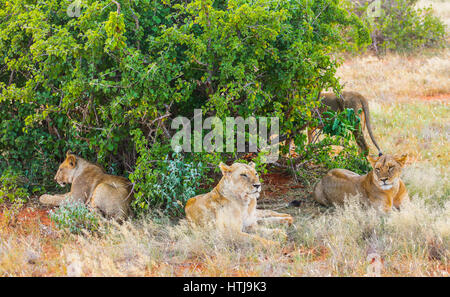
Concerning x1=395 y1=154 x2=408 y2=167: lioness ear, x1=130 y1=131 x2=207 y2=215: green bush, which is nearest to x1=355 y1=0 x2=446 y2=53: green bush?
x1=395 y1=154 x2=408 y2=167: lioness ear

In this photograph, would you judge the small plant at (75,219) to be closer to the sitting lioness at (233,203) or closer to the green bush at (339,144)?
the sitting lioness at (233,203)

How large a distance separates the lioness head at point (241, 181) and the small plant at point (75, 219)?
5.33 ft

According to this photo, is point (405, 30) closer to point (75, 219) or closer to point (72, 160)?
point (72, 160)

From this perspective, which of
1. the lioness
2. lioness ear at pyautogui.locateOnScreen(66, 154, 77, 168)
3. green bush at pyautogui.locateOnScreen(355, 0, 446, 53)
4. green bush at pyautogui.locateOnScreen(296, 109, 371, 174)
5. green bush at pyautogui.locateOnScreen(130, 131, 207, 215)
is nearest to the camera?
green bush at pyautogui.locateOnScreen(130, 131, 207, 215)

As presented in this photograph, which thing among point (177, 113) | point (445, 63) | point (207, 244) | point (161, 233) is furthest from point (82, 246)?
point (445, 63)

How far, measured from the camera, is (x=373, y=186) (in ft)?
24.4

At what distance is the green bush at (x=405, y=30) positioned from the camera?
19547 mm

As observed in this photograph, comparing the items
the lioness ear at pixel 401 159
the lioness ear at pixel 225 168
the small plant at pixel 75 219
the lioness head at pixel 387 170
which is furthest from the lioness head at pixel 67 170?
the lioness ear at pixel 401 159

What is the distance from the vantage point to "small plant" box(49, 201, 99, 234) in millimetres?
→ 7070

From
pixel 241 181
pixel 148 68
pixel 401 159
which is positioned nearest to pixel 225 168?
pixel 241 181

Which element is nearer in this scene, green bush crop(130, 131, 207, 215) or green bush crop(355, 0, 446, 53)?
green bush crop(130, 131, 207, 215)

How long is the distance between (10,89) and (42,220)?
1.77m

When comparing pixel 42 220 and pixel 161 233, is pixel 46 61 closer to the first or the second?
pixel 42 220

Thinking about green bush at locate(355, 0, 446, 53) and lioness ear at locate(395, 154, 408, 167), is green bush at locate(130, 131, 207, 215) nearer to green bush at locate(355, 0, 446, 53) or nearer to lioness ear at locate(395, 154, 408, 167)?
lioness ear at locate(395, 154, 408, 167)
